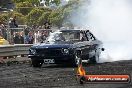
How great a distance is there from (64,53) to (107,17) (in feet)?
38.2

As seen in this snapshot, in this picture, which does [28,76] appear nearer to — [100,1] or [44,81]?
[44,81]

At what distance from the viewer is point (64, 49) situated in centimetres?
1642

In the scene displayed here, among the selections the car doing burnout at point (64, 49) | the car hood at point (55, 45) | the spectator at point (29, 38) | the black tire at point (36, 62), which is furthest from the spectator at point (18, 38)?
the black tire at point (36, 62)

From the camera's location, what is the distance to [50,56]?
16469 mm

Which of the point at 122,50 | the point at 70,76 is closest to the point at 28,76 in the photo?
the point at 70,76

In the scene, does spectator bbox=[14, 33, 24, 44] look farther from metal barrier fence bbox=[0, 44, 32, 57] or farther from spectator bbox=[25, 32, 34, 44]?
metal barrier fence bbox=[0, 44, 32, 57]

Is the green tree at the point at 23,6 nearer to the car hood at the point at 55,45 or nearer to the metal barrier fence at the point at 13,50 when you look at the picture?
the metal barrier fence at the point at 13,50

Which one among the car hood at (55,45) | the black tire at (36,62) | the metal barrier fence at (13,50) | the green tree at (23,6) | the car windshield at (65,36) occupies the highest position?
the green tree at (23,6)

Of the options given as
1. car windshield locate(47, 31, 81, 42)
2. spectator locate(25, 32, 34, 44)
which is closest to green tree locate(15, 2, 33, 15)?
spectator locate(25, 32, 34, 44)

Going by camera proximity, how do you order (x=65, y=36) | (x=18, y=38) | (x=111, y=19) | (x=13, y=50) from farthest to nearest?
1. (x=111, y=19)
2. (x=18, y=38)
3. (x=13, y=50)
4. (x=65, y=36)

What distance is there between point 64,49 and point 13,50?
10.6 ft

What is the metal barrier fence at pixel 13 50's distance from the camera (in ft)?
60.1

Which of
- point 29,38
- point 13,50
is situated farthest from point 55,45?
point 29,38

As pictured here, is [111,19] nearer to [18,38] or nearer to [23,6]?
[18,38]
